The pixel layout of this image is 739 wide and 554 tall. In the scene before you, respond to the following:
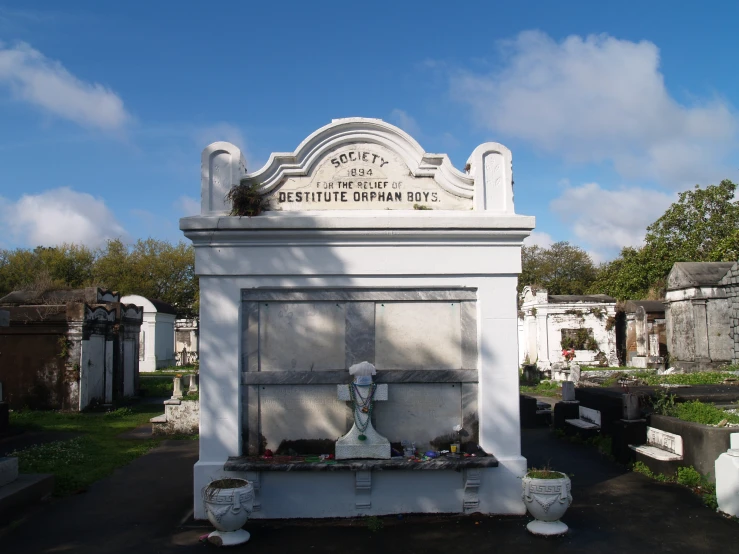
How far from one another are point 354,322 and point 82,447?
24.6ft

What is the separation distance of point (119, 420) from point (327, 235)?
37.4 feet

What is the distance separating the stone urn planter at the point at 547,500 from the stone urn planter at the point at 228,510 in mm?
3142

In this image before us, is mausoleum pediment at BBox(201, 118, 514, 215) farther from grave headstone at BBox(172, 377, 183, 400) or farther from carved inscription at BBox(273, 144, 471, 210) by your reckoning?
grave headstone at BBox(172, 377, 183, 400)

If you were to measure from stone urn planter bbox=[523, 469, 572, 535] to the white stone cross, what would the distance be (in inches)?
68.8

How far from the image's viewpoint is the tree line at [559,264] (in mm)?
38219

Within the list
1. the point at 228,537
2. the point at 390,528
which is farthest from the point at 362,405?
the point at 228,537

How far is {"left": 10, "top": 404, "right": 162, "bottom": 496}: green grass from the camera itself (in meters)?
9.62

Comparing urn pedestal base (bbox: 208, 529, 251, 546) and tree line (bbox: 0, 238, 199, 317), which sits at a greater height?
tree line (bbox: 0, 238, 199, 317)

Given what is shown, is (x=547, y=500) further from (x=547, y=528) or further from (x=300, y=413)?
(x=300, y=413)

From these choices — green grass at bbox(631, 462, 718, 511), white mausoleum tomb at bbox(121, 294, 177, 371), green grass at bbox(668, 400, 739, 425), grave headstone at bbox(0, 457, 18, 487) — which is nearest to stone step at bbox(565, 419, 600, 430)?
green grass at bbox(668, 400, 739, 425)

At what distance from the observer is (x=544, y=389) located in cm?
2219

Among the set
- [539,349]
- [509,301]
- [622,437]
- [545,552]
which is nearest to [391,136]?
[509,301]

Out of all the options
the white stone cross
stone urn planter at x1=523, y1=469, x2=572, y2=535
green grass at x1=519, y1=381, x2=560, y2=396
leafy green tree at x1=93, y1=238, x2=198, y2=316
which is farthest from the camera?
leafy green tree at x1=93, y1=238, x2=198, y2=316

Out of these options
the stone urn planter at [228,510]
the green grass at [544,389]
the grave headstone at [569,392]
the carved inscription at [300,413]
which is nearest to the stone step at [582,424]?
the grave headstone at [569,392]
